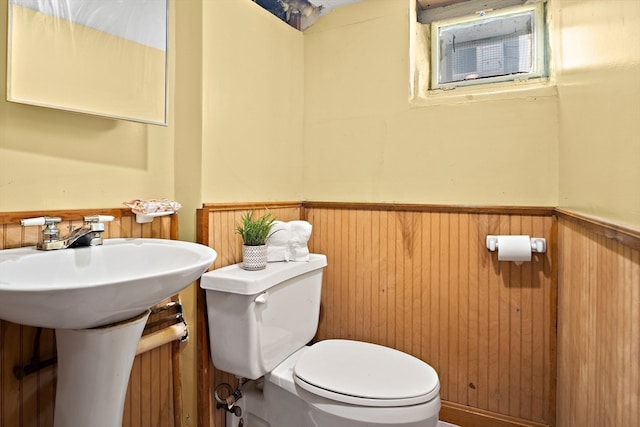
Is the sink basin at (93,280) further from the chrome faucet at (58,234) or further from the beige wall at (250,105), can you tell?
the beige wall at (250,105)

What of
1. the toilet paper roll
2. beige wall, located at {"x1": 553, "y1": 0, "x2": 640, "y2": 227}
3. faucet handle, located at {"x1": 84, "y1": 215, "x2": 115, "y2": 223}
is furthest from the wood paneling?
faucet handle, located at {"x1": 84, "y1": 215, "x2": 115, "y2": 223}

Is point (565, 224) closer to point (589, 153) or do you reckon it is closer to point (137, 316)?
point (589, 153)

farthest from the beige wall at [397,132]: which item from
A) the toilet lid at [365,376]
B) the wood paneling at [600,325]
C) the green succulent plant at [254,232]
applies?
the toilet lid at [365,376]

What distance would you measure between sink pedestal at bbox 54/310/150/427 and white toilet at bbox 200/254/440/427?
39cm

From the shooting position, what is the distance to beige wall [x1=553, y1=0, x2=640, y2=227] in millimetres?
609

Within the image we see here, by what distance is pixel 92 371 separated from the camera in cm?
89

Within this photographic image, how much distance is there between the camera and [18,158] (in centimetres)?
100

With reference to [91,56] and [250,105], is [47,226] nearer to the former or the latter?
[91,56]

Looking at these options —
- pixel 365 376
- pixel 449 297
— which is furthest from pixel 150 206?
pixel 449 297

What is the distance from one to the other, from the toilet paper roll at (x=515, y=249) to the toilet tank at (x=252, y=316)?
0.81 m

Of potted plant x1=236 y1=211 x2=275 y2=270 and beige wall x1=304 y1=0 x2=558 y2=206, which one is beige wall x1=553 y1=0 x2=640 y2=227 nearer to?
beige wall x1=304 y1=0 x2=558 y2=206

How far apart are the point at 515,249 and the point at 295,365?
0.95m

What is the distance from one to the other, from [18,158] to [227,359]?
2.96 ft

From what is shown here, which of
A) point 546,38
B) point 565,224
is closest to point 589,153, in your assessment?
point 565,224
